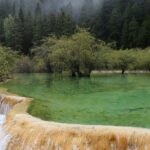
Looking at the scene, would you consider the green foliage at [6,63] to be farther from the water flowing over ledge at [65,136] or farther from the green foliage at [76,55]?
the water flowing over ledge at [65,136]

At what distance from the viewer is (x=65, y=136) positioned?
1126 centimetres

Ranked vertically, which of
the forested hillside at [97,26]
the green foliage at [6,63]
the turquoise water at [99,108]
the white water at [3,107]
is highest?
the turquoise water at [99,108]

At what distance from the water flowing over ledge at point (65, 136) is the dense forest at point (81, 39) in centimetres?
2490

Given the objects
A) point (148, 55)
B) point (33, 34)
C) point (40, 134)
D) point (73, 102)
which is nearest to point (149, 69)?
point (148, 55)

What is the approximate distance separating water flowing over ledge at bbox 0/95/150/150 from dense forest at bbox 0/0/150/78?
2490 cm

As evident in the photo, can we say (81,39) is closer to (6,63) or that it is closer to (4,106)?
(6,63)

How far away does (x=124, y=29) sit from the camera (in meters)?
68.9

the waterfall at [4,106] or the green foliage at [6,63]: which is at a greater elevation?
Result: the waterfall at [4,106]

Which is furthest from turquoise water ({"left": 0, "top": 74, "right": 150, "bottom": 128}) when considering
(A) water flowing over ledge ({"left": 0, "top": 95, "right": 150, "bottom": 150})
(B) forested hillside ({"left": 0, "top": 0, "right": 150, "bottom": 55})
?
(B) forested hillside ({"left": 0, "top": 0, "right": 150, "bottom": 55})

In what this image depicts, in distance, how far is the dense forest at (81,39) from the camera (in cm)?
4109

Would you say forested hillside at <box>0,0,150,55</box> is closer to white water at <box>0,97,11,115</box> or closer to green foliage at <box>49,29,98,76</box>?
green foliage at <box>49,29,98,76</box>

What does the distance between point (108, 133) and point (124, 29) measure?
2335 inches

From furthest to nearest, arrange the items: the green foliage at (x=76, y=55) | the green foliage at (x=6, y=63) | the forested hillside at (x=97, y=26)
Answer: the forested hillside at (x=97, y=26), the green foliage at (x=76, y=55), the green foliage at (x=6, y=63)

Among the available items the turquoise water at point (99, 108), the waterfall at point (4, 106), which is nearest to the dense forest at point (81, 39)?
the waterfall at point (4, 106)
